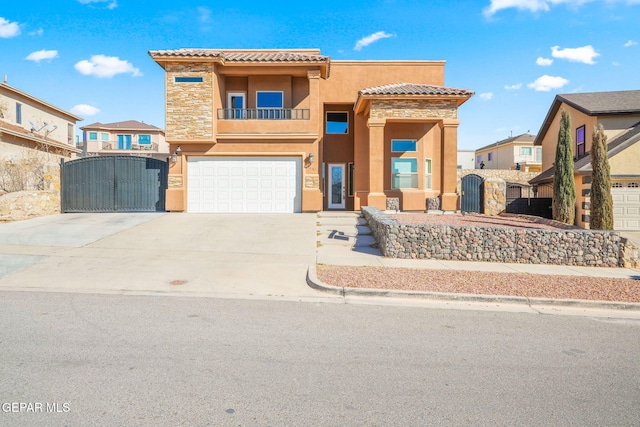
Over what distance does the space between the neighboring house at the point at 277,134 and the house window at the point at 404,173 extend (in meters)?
0.05

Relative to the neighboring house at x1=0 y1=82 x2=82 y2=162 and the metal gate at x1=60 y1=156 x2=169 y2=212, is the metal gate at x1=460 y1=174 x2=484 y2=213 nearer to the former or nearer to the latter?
the metal gate at x1=60 y1=156 x2=169 y2=212

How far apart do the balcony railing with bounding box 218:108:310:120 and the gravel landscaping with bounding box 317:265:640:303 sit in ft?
37.9

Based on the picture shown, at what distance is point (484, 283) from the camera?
848 centimetres

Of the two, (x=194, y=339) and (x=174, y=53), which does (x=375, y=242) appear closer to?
(x=194, y=339)

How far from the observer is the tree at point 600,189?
14.7 metres

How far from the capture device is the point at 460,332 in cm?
576

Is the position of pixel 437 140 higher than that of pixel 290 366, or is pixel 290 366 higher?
pixel 437 140

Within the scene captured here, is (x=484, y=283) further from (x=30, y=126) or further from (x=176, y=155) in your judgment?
(x=30, y=126)

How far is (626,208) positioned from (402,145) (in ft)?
33.6

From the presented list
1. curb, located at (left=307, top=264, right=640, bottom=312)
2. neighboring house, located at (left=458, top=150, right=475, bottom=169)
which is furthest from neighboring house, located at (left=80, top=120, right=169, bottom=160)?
curb, located at (left=307, top=264, right=640, bottom=312)

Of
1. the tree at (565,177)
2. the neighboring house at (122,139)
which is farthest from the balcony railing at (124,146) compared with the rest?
the tree at (565,177)

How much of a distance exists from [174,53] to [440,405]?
18359 mm

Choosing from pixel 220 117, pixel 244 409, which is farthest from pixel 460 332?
pixel 220 117

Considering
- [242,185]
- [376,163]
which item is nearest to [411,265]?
[376,163]
